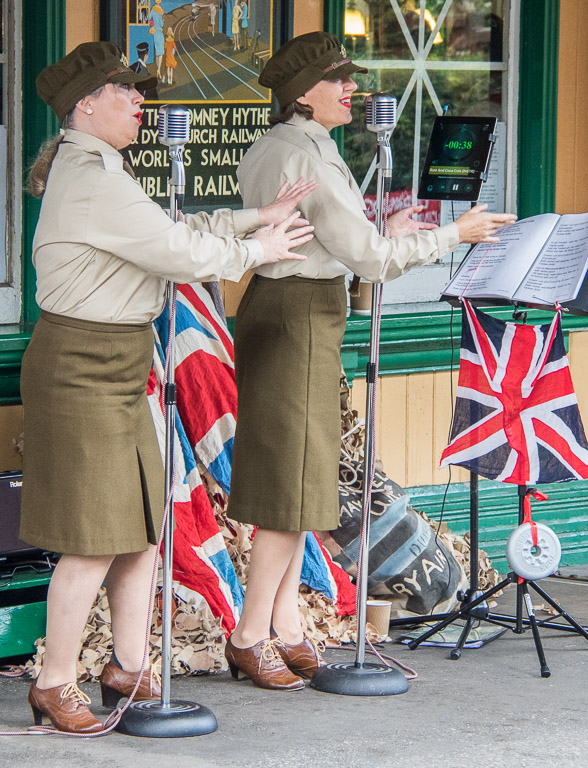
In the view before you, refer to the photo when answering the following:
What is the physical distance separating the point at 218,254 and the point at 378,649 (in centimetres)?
194

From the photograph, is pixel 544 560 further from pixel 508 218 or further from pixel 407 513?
pixel 508 218

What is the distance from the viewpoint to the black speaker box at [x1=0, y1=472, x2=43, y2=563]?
4895mm

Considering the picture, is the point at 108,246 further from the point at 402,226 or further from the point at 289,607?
the point at 289,607

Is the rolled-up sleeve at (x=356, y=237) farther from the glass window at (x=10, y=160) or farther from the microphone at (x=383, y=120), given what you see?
the glass window at (x=10, y=160)

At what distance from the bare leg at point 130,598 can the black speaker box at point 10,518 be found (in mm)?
752

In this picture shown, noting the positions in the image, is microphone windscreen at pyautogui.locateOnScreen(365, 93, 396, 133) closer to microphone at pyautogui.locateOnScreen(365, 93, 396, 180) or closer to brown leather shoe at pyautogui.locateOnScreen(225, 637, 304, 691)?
microphone at pyautogui.locateOnScreen(365, 93, 396, 180)

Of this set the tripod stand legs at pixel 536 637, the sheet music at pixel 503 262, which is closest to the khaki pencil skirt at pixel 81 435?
the sheet music at pixel 503 262

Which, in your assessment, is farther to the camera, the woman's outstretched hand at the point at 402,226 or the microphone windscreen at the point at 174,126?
the woman's outstretched hand at the point at 402,226

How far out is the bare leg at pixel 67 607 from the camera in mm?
4062

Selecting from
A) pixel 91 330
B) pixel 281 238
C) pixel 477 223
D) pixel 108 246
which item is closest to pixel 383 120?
pixel 477 223

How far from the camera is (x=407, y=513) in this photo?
5730 mm

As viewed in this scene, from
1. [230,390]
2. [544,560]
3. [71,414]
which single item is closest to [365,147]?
[230,390]

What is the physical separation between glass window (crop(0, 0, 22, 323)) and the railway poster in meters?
0.46

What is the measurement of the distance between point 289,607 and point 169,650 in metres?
0.78
